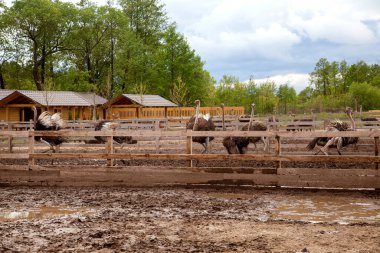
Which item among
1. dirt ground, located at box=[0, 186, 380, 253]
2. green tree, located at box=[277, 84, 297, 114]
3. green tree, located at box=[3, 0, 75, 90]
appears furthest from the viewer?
green tree, located at box=[277, 84, 297, 114]

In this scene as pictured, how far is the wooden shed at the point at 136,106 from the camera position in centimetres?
4472

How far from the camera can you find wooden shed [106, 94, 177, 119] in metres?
44.7

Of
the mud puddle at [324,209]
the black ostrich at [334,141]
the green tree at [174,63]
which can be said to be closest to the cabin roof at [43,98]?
the green tree at [174,63]

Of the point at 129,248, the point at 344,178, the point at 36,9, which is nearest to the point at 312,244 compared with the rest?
the point at 129,248

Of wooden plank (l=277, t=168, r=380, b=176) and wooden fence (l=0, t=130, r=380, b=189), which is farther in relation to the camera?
wooden fence (l=0, t=130, r=380, b=189)

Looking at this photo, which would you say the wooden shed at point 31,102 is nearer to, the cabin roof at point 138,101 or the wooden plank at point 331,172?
the cabin roof at point 138,101

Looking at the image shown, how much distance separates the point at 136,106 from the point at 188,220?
39210 millimetres

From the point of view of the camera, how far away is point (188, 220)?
6789 millimetres

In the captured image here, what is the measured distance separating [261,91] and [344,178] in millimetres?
58349

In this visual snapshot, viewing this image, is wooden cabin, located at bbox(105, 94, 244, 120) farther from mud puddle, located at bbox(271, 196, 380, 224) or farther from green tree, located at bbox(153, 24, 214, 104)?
mud puddle, located at bbox(271, 196, 380, 224)

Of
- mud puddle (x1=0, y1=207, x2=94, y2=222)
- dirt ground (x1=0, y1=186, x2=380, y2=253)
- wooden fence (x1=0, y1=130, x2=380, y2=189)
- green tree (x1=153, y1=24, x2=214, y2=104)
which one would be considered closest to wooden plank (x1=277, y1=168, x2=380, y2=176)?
wooden fence (x1=0, y1=130, x2=380, y2=189)

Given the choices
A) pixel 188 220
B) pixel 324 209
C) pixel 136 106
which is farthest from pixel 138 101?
pixel 188 220

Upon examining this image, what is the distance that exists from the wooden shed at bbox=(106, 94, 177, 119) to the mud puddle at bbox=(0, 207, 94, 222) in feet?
119

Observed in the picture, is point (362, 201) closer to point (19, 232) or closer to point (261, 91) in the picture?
point (19, 232)
